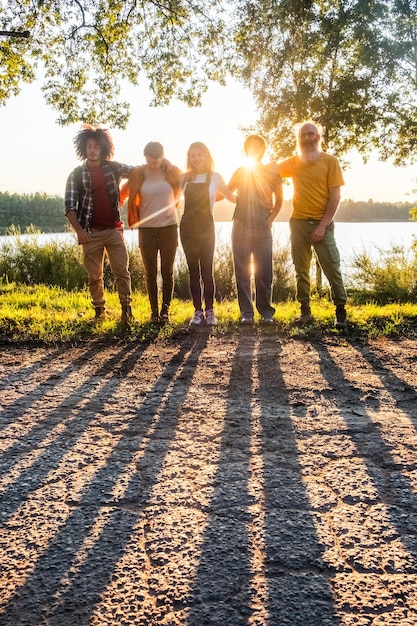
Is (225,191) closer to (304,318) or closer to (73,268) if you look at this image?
(304,318)

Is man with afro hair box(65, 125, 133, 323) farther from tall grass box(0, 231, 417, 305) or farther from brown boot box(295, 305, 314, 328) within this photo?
tall grass box(0, 231, 417, 305)

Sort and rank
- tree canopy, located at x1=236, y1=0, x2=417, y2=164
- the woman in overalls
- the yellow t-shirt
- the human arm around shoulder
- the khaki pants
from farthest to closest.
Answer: tree canopy, located at x1=236, y1=0, x2=417, y2=164, the khaki pants, the human arm around shoulder, the woman in overalls, the yellow t-shirt

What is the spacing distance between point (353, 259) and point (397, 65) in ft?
Result: 13.6

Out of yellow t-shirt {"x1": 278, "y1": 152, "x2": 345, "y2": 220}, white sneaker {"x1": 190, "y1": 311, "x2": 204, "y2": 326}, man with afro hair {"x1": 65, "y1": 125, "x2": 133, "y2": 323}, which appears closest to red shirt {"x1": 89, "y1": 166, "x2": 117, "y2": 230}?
man with afro hair {"x1": 65, "y1": 125, "x2": 133, "y2": 323}

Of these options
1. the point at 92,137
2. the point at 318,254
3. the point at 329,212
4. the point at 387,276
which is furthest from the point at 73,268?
the point at 329,212

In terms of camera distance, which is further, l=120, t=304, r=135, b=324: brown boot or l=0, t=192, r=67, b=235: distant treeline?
l=0, t=192, r=67, b=235: distant treeline

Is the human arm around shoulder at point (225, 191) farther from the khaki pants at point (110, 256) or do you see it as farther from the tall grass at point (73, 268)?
the tall grass at point (73, 268)

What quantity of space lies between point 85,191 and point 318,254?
8.65 feet

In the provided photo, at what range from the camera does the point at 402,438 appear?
2939 millimetres

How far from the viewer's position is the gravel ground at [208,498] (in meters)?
1.69

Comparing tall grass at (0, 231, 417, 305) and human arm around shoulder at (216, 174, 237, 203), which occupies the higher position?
human arm around shoulder at (216, 174, 237, 203)

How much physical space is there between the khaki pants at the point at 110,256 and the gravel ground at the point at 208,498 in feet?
6.77

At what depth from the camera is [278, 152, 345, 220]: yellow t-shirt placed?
5660 mm

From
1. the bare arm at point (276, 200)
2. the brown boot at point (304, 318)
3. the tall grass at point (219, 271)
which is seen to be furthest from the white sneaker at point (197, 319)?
the tall grass at point (219, 271)
